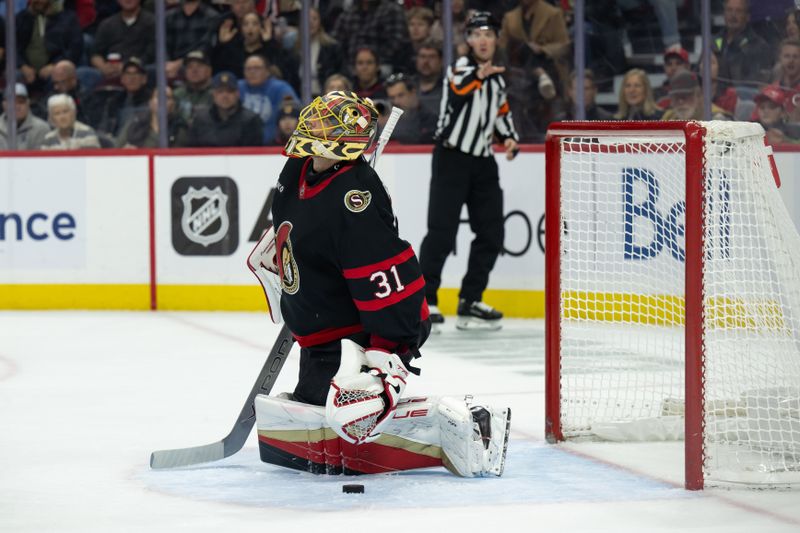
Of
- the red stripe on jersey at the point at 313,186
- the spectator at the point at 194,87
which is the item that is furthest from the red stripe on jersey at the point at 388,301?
the spectator at the point at 194,87

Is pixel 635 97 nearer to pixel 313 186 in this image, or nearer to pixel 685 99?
pixel 685 99

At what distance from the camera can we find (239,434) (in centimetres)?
387

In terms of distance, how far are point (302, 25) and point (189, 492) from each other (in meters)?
4.83

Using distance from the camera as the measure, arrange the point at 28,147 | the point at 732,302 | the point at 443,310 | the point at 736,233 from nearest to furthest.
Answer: the point at 736,233 → the point at 732,302 → the point at 443,310 → the point at 28,147

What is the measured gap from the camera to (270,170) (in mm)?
7711

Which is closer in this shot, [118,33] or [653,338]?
[653,338]

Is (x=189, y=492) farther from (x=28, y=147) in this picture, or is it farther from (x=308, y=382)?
(x=28, y=147)

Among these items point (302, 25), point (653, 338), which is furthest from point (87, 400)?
point (302, 25)

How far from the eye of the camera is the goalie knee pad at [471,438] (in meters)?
3.60

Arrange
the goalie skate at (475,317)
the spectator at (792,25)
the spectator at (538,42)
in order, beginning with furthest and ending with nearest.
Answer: the spectator at (538,42)
the spectator at (792,25)
the goalie skate at (475,317)

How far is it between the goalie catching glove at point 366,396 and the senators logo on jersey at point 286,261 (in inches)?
12.4

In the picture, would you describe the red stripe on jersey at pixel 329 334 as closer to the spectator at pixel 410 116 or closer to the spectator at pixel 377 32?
the spectator at pixel 410 116

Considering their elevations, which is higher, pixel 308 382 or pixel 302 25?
pixel 302 25

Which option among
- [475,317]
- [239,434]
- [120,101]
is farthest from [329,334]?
[120,101]
